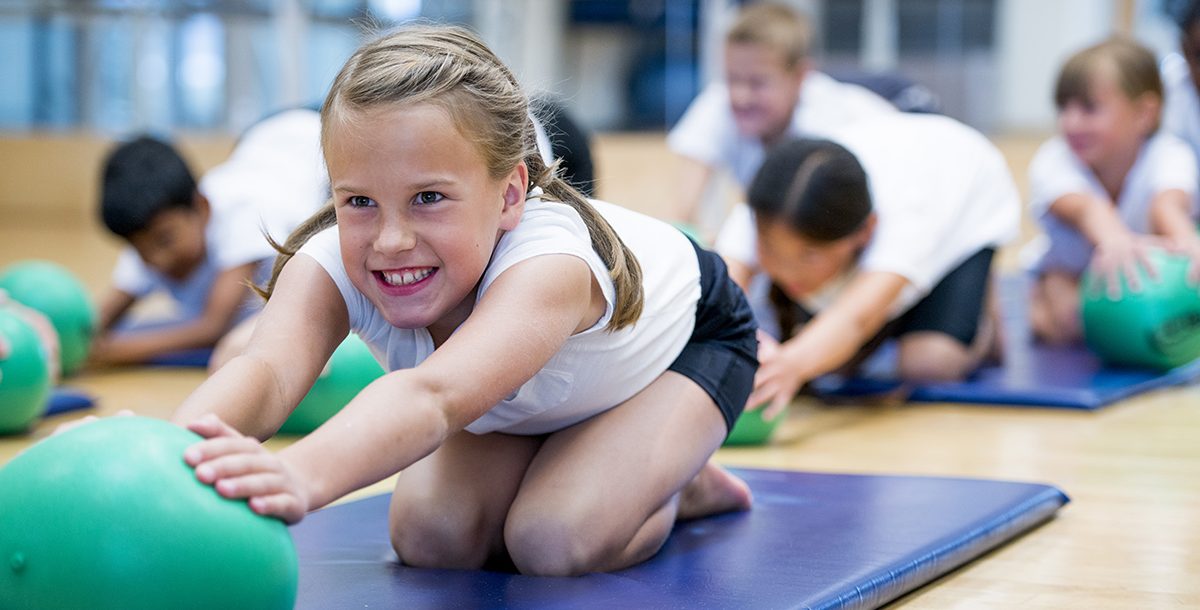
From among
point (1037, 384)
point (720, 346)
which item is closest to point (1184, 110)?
point (1037, 384)

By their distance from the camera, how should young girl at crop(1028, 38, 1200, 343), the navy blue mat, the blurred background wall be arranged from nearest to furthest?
the navy blue mat
young girl at crop(1028, 38, 1200, 343)
the blurred background wall

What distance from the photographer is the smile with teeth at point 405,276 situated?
164 centimetres

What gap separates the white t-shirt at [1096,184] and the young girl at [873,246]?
1.55 feet

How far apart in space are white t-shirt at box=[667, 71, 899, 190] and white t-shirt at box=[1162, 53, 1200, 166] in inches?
34.9

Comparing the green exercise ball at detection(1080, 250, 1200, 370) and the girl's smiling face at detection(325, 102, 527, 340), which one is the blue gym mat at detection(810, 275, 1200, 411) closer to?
the green exercise ball at detection(1080, 250, 1200, 370)

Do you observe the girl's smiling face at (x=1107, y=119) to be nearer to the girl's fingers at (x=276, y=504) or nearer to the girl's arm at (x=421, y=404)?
the girl's arm at (x=421, y=404)

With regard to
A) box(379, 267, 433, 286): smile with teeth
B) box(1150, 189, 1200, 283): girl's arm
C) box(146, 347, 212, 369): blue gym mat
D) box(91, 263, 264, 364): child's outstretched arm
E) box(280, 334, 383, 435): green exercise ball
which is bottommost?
box(146, 347, 212, 369): blue gym mat

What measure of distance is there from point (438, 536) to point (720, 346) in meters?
0.52

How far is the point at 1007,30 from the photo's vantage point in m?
9.82

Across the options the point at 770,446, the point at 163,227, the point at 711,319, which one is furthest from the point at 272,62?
the point at 711,319

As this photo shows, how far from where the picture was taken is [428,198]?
1611 mm

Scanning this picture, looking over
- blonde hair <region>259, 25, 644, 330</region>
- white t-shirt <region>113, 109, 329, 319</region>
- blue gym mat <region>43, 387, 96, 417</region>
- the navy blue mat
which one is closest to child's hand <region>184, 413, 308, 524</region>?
blonde hair <region>259, 25, 644, 330</region>

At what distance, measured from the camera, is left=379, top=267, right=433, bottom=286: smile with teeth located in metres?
1.64

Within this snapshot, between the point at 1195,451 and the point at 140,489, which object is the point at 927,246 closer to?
the point at 1195,451
